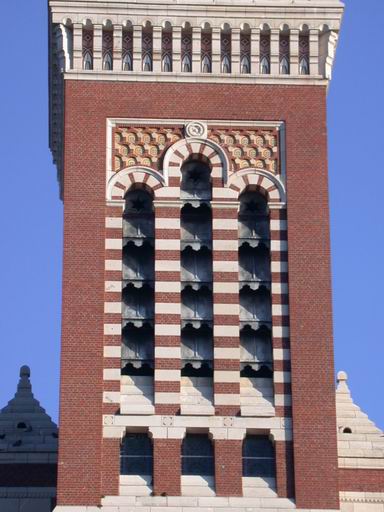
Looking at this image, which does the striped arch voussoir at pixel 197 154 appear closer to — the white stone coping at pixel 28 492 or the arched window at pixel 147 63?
the arched window at pixel 147 63

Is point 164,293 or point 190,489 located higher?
point 164,293

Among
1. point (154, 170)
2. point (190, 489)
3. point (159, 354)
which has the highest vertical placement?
point (154, 170)

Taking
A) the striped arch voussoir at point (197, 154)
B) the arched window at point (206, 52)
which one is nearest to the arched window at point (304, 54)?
the arched window at point (206, 52)

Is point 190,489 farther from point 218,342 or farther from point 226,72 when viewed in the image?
point 226,72

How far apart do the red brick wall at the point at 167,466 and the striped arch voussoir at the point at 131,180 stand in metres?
6.31

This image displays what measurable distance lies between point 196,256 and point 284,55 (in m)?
5.87

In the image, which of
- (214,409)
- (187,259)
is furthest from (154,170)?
(214,409)

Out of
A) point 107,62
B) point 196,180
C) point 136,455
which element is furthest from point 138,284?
point 107,62

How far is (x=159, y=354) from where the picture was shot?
51594 millimetres

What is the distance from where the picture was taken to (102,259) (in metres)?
52.4

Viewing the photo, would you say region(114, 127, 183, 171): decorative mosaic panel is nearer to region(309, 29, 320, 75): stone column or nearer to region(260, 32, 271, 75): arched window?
region(260, 32, 271, 75): arched window

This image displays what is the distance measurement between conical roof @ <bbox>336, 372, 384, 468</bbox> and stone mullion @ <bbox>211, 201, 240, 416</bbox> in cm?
316

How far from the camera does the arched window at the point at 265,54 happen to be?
54.8 m

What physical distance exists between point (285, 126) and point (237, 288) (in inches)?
176
